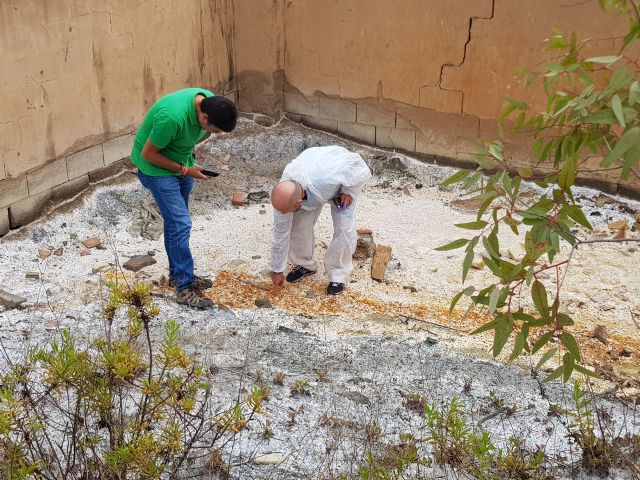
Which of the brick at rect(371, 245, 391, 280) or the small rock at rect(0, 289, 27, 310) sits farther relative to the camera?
the brick at rect(371, 245, 391, 280)

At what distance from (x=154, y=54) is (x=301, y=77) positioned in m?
1.68

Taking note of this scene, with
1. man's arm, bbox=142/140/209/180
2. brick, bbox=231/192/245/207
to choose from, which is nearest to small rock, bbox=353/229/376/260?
brick, bbox=231/192/245/207

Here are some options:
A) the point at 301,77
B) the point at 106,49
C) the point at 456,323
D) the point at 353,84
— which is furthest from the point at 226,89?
the point at 456,323

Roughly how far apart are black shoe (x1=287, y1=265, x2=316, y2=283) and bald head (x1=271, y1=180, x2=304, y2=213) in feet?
2.50

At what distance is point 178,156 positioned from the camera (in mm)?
5062

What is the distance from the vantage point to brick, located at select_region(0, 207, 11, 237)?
5695 millimetres

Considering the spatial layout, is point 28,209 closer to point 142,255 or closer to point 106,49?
point 142,255

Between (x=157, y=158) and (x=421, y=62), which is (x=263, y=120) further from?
(x=157, y=158)

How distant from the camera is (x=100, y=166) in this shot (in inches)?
257

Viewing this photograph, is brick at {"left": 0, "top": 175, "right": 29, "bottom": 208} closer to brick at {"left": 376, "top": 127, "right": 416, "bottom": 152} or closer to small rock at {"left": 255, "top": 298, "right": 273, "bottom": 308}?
small rock at {"left": 255, "top": 298, "right": 273, "bottom": 308}

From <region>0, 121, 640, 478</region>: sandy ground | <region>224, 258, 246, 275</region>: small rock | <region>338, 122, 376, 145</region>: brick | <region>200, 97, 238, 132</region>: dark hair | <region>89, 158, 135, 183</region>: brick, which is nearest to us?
<region>0, 121, 640, 478</region>: sandy ground

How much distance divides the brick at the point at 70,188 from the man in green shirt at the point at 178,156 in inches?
54.0

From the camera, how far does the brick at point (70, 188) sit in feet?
20.1

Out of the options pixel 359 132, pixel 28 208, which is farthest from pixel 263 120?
pixel 28 208
